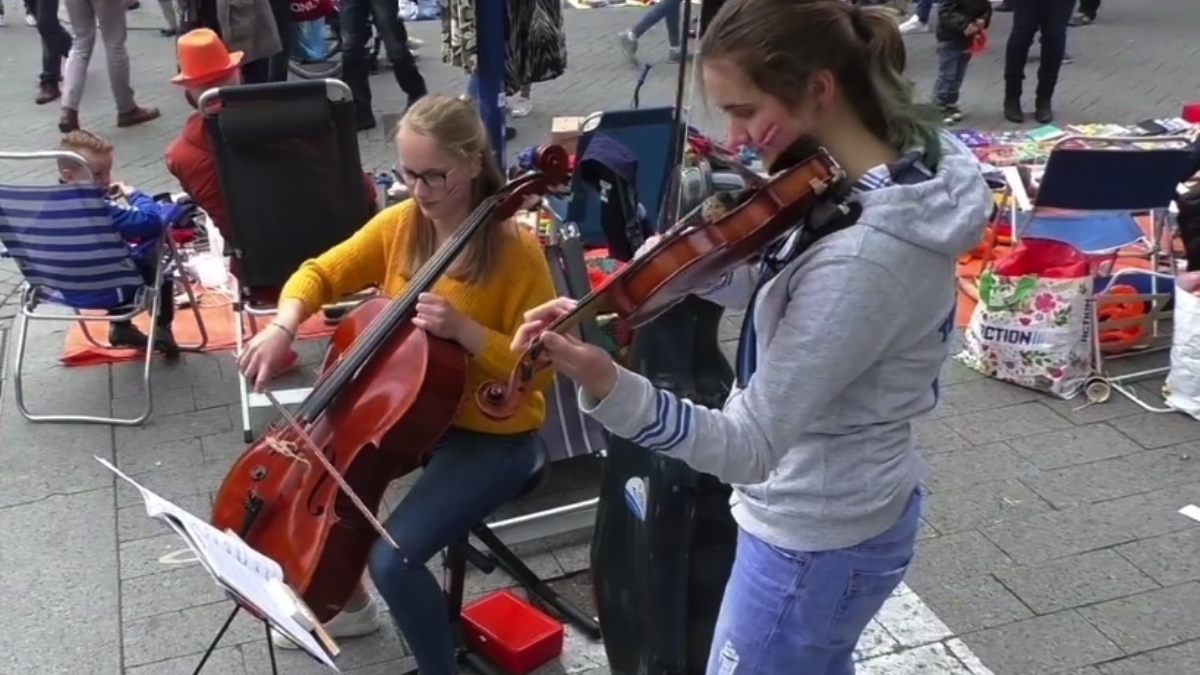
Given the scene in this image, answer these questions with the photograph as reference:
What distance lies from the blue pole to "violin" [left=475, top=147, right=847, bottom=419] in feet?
7.81

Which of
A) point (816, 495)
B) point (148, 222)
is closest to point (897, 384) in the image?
point (816, 495)

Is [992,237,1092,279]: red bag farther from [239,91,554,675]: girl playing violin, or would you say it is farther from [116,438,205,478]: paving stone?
[116,438,205,478]: paving stone

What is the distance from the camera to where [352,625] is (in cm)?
289

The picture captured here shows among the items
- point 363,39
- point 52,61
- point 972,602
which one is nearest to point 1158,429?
point 972,602

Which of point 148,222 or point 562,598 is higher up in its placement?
point 148,222

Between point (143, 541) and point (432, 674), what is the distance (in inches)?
49.2

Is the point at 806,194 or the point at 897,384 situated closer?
the point at 806,194

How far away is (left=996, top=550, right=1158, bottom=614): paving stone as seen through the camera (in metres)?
3.00

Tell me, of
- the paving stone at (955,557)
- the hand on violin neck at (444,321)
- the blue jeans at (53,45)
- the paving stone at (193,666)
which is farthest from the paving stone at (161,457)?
the blue jeans at (53,45)

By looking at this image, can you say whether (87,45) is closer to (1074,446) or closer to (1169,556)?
(1074,446)

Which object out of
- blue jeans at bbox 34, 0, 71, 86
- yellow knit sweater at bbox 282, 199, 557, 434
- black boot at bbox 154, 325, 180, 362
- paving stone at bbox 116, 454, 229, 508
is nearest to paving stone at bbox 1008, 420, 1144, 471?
yellow knit sweater at bbox 282, 199, 557, 434

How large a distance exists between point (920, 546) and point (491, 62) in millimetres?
2013

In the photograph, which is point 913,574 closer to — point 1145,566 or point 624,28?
point 1145,566

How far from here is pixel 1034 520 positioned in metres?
3.33
